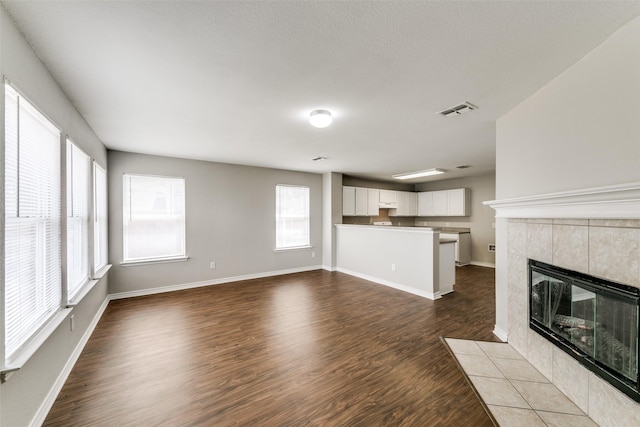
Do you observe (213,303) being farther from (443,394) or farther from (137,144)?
(443,394)

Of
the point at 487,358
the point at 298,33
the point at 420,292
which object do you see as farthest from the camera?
the point at 420,292

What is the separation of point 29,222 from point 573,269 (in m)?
3.82

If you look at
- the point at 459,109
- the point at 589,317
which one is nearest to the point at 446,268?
the point at 589,317

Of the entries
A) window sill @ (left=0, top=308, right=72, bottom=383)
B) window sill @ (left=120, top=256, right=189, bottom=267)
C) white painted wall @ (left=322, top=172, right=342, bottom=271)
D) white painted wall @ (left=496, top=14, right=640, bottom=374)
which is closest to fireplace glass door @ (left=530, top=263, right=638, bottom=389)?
white painted wall @ (left=496, top=14, right=640, bottom=374)

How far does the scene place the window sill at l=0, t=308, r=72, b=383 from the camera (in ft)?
4.22

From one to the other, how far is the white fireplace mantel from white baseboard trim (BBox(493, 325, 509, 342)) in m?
1.33

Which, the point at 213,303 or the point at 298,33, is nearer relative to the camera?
the point at 298,33

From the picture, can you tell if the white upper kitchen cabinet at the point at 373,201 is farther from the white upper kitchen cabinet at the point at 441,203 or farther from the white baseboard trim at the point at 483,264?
the white baseboard trim at the point at 483,264

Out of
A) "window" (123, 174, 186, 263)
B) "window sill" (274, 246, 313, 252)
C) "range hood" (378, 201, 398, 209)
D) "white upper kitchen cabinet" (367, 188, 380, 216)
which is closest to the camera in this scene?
"window" (123, 174, 186, 263)

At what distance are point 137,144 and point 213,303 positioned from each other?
2.70m

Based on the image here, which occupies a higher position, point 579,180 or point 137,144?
point 137,144

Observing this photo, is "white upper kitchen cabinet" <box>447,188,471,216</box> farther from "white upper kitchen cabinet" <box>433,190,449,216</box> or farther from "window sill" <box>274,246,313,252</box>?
"window sill" <box>274,246,313,252</box>

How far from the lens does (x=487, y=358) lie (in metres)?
2.43

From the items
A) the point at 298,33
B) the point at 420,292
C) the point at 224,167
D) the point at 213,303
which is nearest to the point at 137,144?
the point at 224,167
